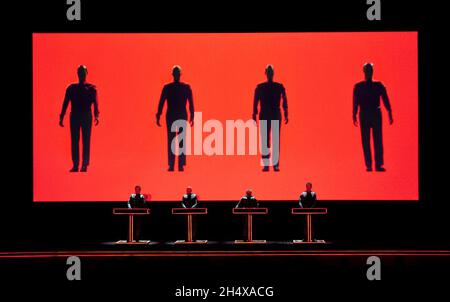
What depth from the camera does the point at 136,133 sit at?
11.0 meters

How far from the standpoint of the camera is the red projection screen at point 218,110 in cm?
1085

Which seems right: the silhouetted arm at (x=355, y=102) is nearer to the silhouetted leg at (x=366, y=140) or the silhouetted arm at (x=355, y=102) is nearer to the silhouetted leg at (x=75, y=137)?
the silhouetted leg at (x=366, y=140)

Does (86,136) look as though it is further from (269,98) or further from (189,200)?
(269,98)

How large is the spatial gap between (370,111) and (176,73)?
3095mm

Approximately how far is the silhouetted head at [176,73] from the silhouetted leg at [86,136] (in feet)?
4.84

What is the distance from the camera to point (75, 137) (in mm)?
10977

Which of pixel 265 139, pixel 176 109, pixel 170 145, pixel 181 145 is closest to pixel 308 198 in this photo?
pixel 265 139
